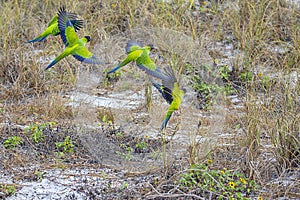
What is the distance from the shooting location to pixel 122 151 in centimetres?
350

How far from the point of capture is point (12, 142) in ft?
11.9

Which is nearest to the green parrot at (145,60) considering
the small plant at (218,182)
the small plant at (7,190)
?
the small plant at (218,182)

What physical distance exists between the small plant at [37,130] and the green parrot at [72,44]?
96 cm

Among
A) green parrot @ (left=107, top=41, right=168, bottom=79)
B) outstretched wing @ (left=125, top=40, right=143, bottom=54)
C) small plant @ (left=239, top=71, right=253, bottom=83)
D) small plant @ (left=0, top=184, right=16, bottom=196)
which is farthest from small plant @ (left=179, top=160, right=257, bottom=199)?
small plant @ (left=239, top=71, right=253, bottom=83)

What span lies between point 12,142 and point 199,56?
1368mm

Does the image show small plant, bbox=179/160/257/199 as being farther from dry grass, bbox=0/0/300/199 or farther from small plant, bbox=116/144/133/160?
small plant, bbox=116/144/133/160

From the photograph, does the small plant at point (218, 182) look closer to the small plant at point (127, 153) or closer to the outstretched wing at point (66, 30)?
the small plant at point (127, 153)

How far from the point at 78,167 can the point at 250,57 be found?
221cm

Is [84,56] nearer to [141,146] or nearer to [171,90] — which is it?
[171,90]

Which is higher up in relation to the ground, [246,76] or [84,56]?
[84,56]

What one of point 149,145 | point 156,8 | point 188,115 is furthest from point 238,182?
point 156,8

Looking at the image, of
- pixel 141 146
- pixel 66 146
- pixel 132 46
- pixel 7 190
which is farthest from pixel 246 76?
pixel 7 190

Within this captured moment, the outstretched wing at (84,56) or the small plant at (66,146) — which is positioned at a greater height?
the outstretched wing at (84,56)

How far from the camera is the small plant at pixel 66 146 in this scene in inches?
142
